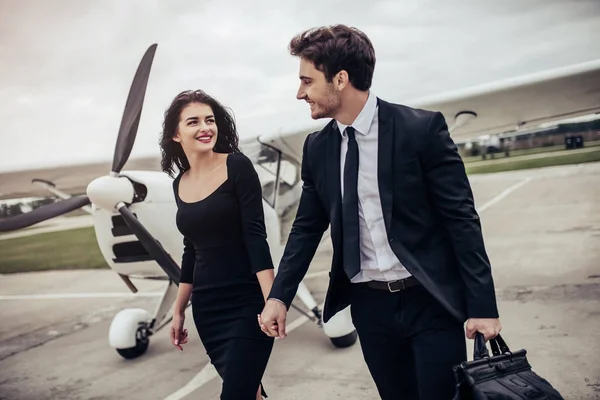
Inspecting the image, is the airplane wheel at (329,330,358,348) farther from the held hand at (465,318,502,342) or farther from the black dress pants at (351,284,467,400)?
the held hand at (465,318,502,342)

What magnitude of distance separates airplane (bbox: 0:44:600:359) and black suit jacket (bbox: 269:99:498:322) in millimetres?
1998

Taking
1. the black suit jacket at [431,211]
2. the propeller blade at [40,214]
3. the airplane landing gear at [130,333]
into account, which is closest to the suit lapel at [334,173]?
the black suit jacket at [431,211]

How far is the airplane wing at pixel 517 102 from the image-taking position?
13.0 feet

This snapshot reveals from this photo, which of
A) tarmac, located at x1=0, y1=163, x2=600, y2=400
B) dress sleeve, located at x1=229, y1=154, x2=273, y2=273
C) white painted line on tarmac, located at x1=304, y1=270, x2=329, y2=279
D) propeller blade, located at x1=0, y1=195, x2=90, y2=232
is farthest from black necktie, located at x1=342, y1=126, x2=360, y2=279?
white painted line on tarmac, located at x1=304, y1=270, x2=329, y2=279

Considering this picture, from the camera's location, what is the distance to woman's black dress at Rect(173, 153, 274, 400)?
1867mm

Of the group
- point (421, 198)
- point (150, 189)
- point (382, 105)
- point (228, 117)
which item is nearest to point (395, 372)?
point (421, 198)

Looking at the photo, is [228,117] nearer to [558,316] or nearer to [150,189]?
[150,189]

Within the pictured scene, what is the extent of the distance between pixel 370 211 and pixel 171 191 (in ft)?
7.65

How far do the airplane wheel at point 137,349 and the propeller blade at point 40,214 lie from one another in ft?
3.73

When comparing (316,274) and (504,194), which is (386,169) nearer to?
(316,274)

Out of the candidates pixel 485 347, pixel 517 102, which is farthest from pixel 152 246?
pixel 517 102

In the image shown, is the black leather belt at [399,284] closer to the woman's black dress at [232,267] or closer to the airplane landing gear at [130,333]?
the woman's black dress at [232,267]

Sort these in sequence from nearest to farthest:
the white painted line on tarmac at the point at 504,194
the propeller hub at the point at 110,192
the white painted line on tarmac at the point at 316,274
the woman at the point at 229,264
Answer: the woman at the point at 229,264 → the propeller hub at the point at 110,192 → the white painted line on tarmac at the point at 504,194 → the white painted line on tarmac at the point at 316,274

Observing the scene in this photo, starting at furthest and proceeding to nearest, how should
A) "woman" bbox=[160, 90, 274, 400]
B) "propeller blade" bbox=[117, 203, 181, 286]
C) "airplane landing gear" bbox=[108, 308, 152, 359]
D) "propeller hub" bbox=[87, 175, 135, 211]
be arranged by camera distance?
"airplane landing gear" bbox=[108, 308, 152, 359] → "propeller hub" bbox=[87, 175, 135, 211] → "propeller blade" bbox=[117, 203, 181, 286] → "woman" bbox=[160, 90, 274, 400]
